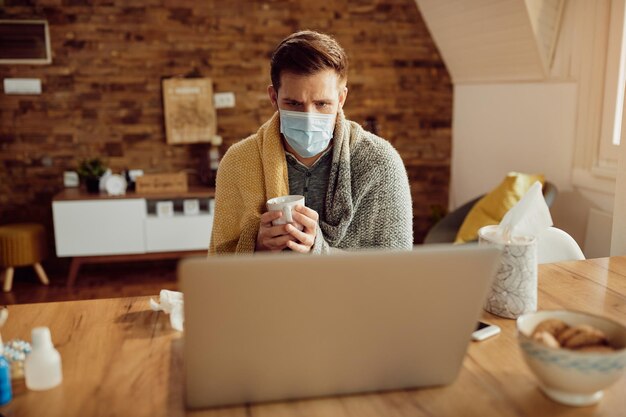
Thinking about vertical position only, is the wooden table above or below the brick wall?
below

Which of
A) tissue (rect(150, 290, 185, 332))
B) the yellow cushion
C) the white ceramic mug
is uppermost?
the white ceramic mug

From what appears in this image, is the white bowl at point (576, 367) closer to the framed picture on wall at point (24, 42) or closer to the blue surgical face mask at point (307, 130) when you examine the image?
the blue surgical face mask at point (307, 130)

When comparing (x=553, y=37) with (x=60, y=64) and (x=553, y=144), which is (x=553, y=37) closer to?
(x=553, y=144)

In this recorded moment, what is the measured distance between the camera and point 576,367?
81 cm

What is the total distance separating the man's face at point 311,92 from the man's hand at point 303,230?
38cm

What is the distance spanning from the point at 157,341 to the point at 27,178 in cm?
361

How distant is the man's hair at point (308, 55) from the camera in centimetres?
150

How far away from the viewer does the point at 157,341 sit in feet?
3.58

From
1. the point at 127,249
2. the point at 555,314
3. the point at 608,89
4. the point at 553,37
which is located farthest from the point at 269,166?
the point at 127,249

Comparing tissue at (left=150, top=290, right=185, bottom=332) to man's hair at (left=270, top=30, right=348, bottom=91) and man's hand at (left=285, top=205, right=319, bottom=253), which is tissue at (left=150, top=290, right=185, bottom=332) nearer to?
man's hand at (left=285, top=205, right=319, bottom=253)

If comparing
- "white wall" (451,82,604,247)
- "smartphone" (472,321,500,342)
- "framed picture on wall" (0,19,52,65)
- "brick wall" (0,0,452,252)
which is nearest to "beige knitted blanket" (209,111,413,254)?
"smartphone" (472,321,500,342)

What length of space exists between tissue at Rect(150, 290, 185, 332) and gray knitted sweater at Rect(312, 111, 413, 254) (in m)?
0.53

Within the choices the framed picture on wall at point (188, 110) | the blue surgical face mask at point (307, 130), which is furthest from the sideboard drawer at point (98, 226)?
the blue surgical face mask at point (307, 130)

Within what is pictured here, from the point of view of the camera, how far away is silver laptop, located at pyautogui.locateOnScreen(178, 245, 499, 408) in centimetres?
75
